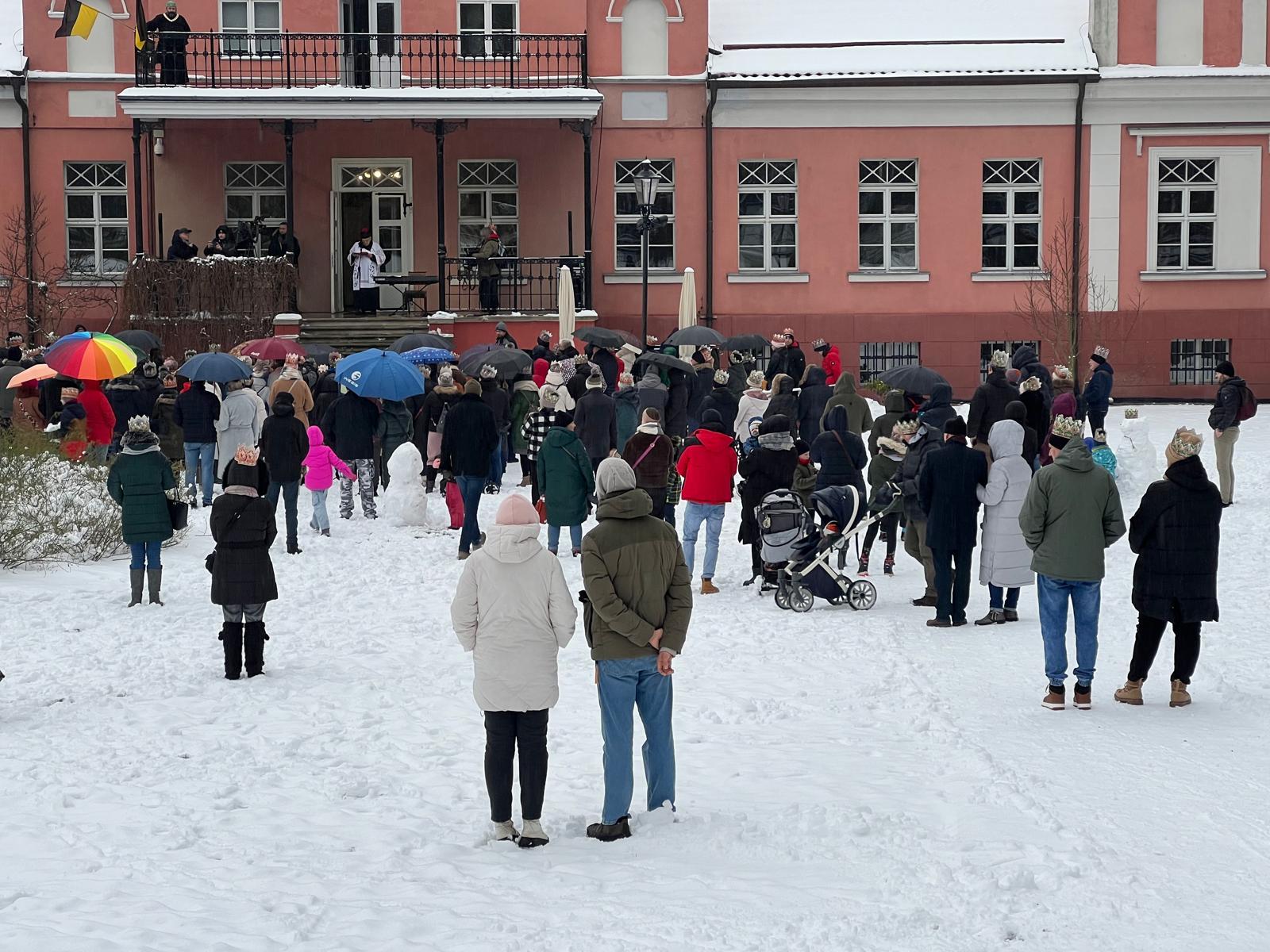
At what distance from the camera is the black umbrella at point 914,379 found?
15922mm

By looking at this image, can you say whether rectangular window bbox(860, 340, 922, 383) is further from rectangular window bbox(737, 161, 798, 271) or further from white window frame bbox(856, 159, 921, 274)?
rectangular window bbox(737, 161, 798, 271)

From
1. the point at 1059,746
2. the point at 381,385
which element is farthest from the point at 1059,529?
the point at 381,385

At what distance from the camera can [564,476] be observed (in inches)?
594

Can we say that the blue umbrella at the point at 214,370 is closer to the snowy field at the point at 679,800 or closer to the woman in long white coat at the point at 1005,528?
the snowy field at the point at 679,800

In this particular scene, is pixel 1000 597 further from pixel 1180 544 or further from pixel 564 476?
pixel 564 476

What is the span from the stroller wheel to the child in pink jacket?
6048 mm

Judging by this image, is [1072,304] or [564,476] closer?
[564,476]

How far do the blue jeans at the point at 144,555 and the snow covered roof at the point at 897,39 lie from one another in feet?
61.9

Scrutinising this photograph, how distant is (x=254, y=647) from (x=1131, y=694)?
562 cm

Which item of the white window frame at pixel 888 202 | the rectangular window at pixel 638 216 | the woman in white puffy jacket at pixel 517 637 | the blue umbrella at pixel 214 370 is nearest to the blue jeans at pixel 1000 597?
the woman in white puffy jacket at pixel 517 637

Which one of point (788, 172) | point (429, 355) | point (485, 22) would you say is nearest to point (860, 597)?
point (429, 355)

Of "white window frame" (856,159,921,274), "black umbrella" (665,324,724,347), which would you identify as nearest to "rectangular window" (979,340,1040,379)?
"white window frame" (856,159,921,274)

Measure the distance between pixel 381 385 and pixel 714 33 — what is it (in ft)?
52.1

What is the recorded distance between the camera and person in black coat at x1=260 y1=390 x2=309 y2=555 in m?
16.0
